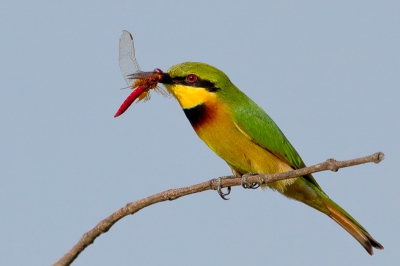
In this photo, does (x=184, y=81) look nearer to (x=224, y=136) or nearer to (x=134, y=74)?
(x=134, y=74)

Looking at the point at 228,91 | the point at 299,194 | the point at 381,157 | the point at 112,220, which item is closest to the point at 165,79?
the point at 228,91

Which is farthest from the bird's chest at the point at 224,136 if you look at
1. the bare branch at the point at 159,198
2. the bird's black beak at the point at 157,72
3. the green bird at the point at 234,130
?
the bare branch at the point at 159,198

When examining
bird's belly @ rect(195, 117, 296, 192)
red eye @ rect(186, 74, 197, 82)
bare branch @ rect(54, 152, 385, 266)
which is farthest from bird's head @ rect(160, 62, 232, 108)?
bare branch @ rect(54, 152, 385, 266)

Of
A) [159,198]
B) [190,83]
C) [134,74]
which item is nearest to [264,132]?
[190,83]

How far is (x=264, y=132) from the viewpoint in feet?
16.0

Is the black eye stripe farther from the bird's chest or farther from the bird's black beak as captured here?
the bird's chest

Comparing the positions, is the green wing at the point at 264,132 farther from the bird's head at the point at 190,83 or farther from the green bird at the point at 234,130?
the bird's head at the point at 190,83

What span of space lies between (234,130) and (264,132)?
0.28 m

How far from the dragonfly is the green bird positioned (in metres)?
0.05

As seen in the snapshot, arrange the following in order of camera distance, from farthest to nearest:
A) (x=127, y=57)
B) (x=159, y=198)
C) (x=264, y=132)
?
1. (x=264, y=132)
2. (x=127, y=57)
3. (x=159, y=198)

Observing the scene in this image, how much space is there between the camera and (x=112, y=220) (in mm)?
3037

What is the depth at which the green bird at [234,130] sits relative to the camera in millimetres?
4695

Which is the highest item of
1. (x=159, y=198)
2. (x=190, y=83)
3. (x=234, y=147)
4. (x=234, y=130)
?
(x=190, y=83)

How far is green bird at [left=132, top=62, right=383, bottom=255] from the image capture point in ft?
15.4
